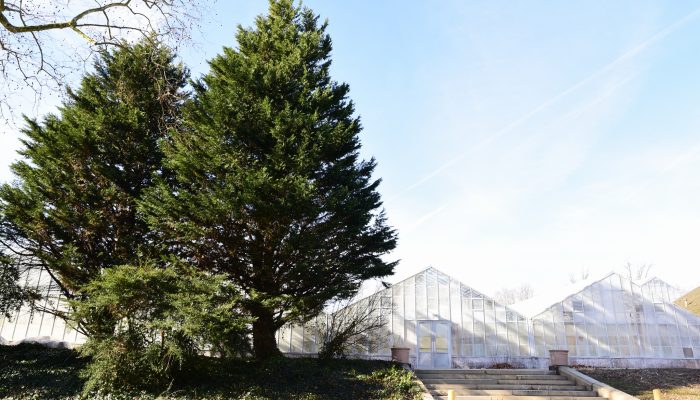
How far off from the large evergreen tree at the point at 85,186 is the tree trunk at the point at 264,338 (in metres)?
4.26

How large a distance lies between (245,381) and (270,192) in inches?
202

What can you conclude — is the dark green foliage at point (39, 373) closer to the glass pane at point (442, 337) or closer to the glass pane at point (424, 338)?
the glass pane at point (424, 338)

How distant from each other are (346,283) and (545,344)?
12545 millimetres

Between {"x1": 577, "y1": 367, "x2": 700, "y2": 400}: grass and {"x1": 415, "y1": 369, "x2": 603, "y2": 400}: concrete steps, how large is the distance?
1559mm

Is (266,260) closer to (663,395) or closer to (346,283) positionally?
(346,283)

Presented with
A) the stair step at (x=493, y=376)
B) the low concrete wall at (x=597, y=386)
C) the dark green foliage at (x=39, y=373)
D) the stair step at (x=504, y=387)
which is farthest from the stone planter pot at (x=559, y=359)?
the dark green foliage at (x=39, y=373)

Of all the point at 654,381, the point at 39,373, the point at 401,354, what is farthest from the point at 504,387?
the point at 39,373

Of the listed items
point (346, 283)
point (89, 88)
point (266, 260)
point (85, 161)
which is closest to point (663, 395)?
point (346, 283)

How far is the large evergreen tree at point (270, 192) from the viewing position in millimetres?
12177

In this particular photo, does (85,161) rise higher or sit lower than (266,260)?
higher

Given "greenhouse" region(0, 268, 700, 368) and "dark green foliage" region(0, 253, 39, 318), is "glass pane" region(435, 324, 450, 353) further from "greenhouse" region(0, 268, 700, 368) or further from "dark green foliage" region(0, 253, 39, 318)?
"dark green foliage" region(0, 253, 39, 318)

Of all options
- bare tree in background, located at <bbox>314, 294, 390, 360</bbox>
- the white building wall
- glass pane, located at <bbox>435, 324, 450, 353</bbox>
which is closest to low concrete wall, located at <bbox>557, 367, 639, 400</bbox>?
glass pane, located at <bbox>435, 324, 450, 353</bbox>

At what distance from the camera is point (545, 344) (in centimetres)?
2080

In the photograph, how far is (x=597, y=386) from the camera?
13422 mm
